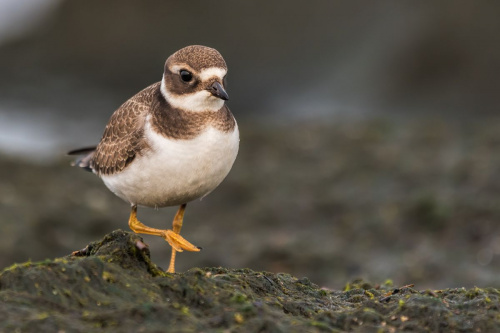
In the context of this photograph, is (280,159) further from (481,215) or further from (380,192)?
(481,215)

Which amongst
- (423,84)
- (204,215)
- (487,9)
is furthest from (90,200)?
(487,9)

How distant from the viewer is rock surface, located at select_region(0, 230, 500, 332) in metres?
3.85

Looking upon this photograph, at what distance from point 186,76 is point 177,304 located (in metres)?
2.58

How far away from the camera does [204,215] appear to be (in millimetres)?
11391

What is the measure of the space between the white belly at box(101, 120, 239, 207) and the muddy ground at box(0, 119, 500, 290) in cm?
344

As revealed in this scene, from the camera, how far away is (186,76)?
6.28 metres

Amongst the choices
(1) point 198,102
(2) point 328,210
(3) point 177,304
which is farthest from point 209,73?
(2) point 328,210

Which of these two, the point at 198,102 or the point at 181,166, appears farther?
the point at 198,102

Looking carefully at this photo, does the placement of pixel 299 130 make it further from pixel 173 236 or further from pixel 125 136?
pixel 173 236

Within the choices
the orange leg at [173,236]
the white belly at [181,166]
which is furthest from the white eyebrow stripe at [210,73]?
the orange leg at [173,236]

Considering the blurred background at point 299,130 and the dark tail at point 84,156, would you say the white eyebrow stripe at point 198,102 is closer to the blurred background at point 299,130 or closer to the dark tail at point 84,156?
the dark tail at point 84,156

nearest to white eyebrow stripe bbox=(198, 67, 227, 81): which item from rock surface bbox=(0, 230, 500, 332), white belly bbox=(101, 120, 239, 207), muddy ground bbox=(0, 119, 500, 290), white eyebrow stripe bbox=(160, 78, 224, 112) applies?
white eyebrow stripe bbox=(160, 78, 224, 112)

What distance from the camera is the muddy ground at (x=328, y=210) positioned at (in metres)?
9.61

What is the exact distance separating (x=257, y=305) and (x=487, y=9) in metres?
15.5
